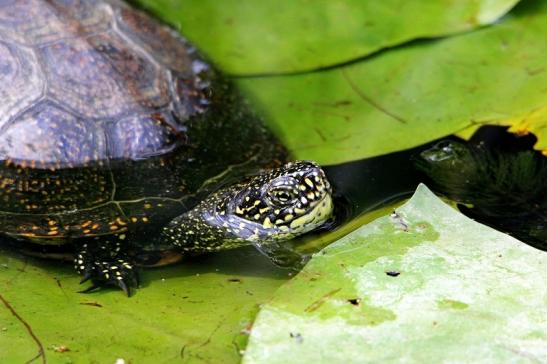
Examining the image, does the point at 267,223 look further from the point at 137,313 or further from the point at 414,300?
the point at 414,300

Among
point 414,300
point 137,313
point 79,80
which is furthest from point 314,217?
point 79,80

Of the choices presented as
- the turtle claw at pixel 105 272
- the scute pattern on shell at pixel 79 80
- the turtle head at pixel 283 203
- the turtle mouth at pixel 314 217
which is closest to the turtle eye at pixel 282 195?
the turtle head at pixel 283 203

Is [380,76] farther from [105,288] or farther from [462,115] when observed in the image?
[105,288]

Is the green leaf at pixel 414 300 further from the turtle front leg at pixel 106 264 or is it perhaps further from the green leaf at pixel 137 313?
the turtle front leg at pixel 106 264

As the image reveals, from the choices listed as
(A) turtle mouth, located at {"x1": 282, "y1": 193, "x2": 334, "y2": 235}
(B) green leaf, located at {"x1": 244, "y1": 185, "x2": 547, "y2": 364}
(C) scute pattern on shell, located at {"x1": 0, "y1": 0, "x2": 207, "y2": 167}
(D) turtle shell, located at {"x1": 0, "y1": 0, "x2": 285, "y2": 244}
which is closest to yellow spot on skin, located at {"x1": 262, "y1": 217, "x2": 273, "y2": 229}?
(A) turtle mouth, located at {"x1": 282, "y1": 193, "x2": 334, "y2": 235}

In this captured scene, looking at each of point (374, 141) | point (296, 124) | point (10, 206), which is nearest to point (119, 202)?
point (10, 206)

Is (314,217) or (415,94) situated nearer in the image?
(314,217)

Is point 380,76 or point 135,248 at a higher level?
point 380,76
